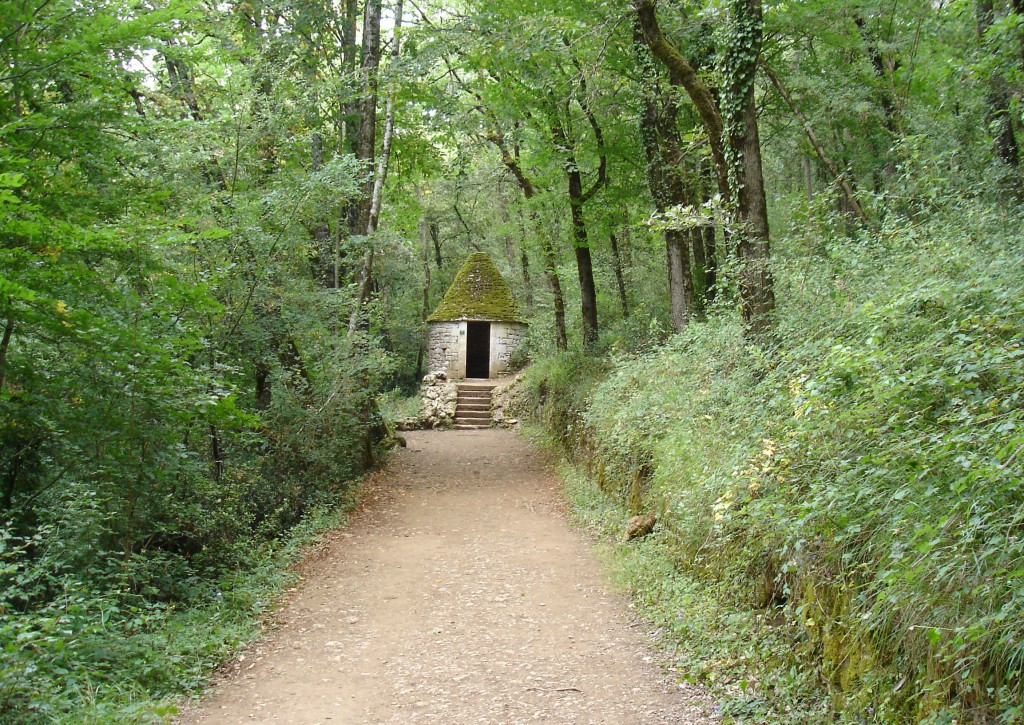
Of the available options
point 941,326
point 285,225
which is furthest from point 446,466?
point 941,326

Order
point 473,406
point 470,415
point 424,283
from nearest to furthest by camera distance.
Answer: point 470,415, point 473,406, point 424,283

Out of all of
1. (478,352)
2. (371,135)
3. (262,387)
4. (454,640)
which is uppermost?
(371,135)

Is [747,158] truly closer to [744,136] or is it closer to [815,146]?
[744,136]

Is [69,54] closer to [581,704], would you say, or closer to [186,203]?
[186,203]

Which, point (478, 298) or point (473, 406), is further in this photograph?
point (478, 298)

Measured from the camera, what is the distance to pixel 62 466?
563cm

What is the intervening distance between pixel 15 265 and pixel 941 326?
6465 millimetres

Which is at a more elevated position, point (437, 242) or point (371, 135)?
point (437, 242)

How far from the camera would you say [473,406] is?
19984mm

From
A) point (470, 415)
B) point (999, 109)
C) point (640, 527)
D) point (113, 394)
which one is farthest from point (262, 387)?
point (999, 109)

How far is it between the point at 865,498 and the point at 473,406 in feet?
54.5

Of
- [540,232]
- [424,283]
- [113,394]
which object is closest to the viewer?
[113,394]

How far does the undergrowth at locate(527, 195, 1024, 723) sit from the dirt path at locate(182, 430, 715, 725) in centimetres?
52

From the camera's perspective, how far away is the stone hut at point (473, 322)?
22031mm
